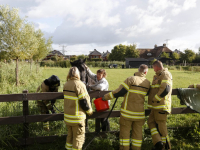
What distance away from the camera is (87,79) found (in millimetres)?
4785

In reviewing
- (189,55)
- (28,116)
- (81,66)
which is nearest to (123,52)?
(189,55)

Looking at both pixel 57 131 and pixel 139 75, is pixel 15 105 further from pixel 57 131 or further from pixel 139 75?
pixel 139 75

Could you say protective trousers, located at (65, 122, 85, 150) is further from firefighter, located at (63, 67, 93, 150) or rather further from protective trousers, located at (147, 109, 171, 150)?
protective trousers, located at (147, 109, 171, 150)

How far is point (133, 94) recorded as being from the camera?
3484 mm

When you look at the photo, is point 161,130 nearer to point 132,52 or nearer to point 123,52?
point 132,52

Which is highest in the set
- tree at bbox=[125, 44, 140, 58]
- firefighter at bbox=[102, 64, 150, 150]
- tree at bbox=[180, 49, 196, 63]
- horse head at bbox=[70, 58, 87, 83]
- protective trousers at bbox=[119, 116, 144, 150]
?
tree at bbox=[125, 44, 140, 58]

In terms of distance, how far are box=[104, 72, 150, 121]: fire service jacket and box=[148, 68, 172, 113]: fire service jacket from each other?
256 mm

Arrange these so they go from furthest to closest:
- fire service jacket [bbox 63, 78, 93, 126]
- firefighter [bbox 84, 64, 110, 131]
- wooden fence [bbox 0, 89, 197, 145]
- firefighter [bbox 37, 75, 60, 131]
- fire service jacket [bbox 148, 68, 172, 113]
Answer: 1. firefighter [bbox 37, 75, 60, 131]
2. firefighter [bbox 84, 64, 110, 131]
3. wooden fence [bbox 0, 89, 197, 145]
4. fire service jacket [bbox 148, 68, 172, 113]
5. fire service jacket [bbox 63, 78, 93, 126]

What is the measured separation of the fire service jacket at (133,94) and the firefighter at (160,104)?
273 millimetres

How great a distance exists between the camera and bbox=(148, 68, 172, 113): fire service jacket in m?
3.46

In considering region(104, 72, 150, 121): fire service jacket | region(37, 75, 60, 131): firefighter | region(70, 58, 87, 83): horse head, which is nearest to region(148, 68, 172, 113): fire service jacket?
region(104, 72, 150, 121): fire service jacket

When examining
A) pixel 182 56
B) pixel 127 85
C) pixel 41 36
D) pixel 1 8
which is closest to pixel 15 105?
pixel 127 85

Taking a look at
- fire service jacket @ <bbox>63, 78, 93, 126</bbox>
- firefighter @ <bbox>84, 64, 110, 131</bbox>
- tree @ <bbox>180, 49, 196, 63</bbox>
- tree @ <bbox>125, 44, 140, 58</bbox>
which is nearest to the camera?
fire service jacket @ <bbox>63, 78, 93, 126</bbox>

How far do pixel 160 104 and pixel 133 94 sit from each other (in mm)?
638
